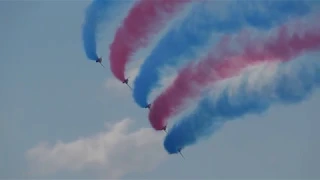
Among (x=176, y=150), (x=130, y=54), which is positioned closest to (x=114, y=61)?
(x=130, y=54)

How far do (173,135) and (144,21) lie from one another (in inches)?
259

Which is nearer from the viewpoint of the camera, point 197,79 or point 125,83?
point 197,79

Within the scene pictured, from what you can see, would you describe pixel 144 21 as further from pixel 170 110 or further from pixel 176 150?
pixel 176 150

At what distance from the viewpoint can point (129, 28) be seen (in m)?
31.5

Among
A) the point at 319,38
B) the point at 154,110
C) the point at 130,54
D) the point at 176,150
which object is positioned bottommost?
the point at 319,38

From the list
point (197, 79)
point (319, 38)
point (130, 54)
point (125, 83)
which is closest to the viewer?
point (319, 38)

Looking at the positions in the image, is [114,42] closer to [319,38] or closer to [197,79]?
[197,79]

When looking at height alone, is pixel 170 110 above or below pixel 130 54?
below

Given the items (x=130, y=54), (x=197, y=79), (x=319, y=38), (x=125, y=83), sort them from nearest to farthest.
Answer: (x=319, y=38), (x=197, y=79), (x=130, y=54), (x=125, y=83)

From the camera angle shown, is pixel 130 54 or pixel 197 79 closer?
pixel 197 79

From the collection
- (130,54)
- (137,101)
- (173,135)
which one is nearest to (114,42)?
(130,54)

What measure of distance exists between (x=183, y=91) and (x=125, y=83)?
5.47 m

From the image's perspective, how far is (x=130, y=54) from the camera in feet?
107

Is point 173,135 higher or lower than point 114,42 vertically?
lower
